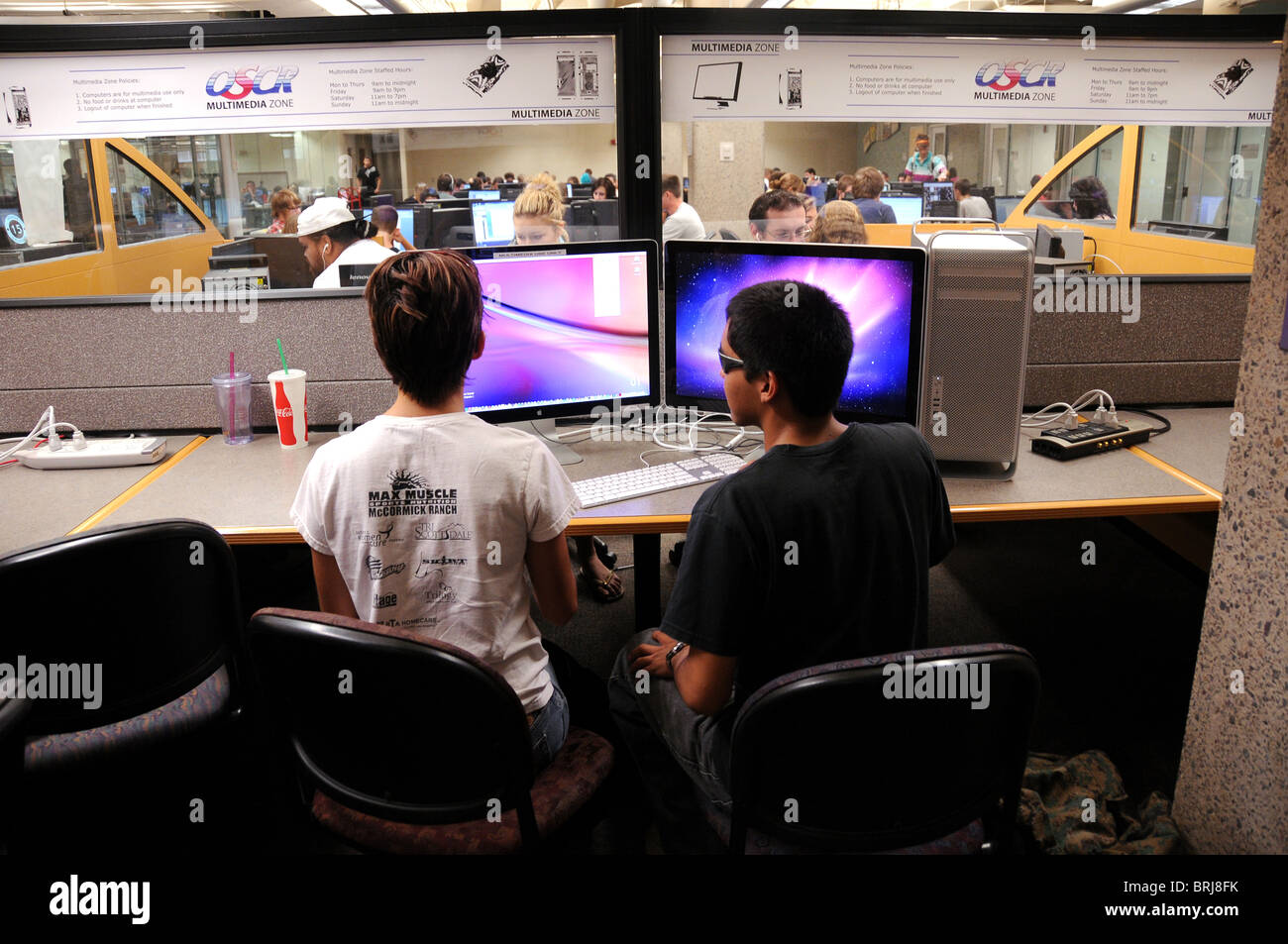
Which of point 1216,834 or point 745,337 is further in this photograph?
point 745,337

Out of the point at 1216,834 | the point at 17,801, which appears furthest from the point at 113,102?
the point at 1216,834

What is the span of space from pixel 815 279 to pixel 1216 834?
1.11 m

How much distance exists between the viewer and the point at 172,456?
192cm

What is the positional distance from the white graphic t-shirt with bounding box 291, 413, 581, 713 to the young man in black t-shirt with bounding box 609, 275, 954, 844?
8.7 inches

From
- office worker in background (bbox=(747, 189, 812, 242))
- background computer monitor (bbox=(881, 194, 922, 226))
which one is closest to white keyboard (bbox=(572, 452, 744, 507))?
office worker in background (bbox=(747, 189, 812, 242))

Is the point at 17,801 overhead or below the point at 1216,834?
overhead

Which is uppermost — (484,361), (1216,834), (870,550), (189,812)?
(484,361)

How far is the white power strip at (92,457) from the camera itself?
1864 mm

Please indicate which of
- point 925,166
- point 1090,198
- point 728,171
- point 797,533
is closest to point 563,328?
point 797,533

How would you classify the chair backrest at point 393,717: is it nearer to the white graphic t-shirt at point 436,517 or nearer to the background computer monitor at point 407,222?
the white graphic t-shirt at point 436,517

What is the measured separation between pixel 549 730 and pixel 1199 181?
4.67 m

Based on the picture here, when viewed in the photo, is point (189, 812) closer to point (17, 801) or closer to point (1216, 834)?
point (17, 801)

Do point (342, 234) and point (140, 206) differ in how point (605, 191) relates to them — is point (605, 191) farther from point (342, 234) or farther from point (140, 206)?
point (342, 234)

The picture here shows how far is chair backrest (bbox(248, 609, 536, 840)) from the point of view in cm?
94
